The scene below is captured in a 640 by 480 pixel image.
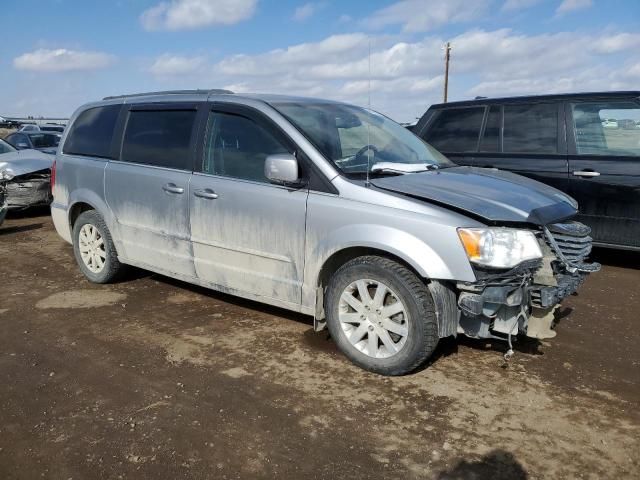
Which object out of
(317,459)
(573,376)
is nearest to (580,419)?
(573,376)

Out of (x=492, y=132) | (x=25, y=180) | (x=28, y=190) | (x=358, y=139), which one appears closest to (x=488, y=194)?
(x=358, y=139)

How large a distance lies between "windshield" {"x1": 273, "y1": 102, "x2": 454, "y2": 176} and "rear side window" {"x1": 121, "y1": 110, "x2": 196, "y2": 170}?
2.92ft

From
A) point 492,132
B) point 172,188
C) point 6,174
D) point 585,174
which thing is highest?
point 492,132

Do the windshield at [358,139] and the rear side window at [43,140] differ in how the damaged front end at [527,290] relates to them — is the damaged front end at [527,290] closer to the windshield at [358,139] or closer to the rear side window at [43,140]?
the windshield at [358,139]

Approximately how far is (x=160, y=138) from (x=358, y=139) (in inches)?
68.8

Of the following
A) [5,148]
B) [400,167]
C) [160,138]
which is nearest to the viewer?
[400,167]

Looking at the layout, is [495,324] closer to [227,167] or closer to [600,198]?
[227,167]

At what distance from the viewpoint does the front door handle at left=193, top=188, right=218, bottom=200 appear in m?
4.20

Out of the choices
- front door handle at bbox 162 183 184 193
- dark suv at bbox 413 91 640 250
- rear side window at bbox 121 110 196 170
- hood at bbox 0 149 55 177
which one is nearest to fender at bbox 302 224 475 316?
front door handle at bbox 162 183 184 193

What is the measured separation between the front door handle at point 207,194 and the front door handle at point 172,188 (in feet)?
0.62

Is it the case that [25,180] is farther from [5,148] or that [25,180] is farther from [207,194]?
[207,194]

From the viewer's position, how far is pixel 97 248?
5461 mm

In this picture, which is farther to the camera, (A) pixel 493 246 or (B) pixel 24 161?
(B) pixel 24 161

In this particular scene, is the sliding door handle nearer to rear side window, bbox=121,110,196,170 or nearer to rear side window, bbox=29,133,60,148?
rear side window, bbox=121,110,196,170
